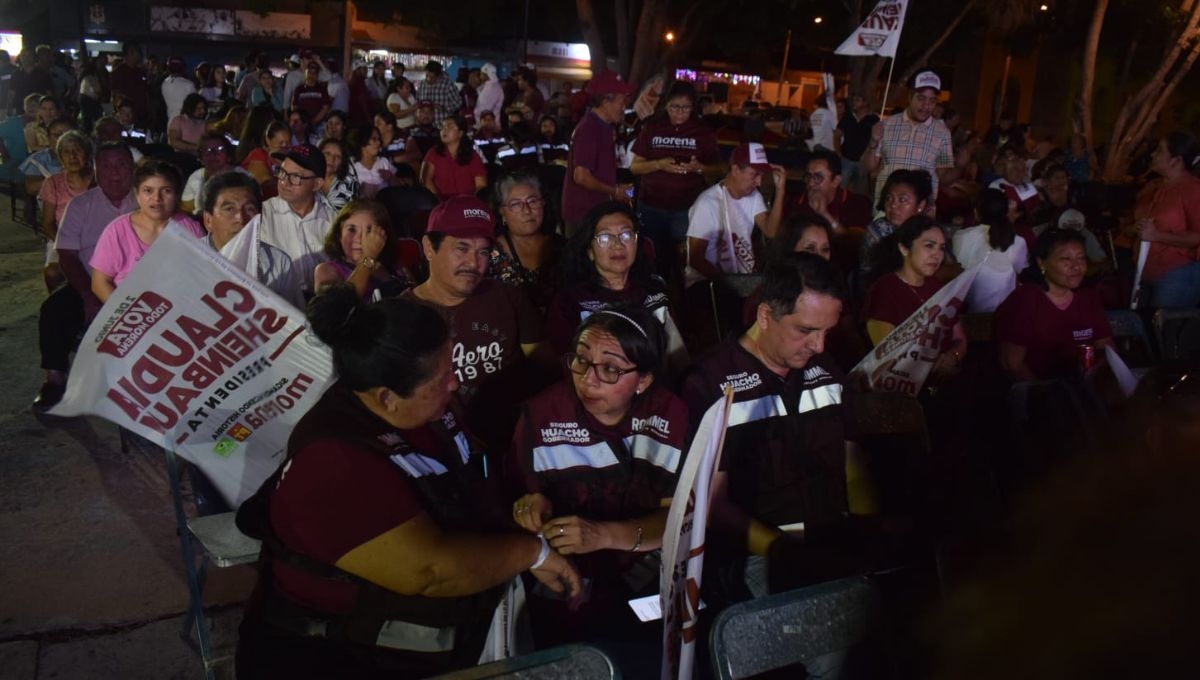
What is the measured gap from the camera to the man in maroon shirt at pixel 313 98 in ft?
46.5

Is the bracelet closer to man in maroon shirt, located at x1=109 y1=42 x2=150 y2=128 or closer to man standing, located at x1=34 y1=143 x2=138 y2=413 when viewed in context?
man standing, located at x1=34 y1=143 x2=138 y2=413

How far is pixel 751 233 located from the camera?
7254 mm

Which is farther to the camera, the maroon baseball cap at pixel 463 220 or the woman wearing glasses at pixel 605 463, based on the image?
the maroon baseball cap at pixel 463 220

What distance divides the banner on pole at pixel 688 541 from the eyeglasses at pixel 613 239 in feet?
7.50

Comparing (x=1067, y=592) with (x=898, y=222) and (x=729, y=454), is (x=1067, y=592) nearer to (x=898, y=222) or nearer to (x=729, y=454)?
(x=729, y=454)

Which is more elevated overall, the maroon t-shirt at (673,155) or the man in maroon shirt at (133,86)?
the man in maroon shirt at (133,86)

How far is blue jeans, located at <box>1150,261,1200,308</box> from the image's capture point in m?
7.27

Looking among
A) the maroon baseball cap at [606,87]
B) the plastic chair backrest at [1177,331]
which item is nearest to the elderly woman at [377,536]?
the plastic chair backrest at [1177,331]

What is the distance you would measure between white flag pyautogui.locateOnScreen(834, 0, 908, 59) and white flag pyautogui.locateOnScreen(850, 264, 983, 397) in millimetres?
7298

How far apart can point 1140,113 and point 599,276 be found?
56.9 ft

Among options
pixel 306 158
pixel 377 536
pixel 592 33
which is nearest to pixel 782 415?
pixel 377 536

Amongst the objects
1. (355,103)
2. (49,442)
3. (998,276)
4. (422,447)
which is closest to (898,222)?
(998,276)

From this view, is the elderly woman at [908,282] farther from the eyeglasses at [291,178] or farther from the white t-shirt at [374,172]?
the white t-shirt at [374,172]

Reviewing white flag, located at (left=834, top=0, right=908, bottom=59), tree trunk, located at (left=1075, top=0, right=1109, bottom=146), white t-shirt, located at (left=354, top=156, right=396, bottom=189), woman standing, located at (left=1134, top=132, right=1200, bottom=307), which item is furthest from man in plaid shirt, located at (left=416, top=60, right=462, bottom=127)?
tree trunk, located at (left=1075, top=0, right=1109, bottom=146)
